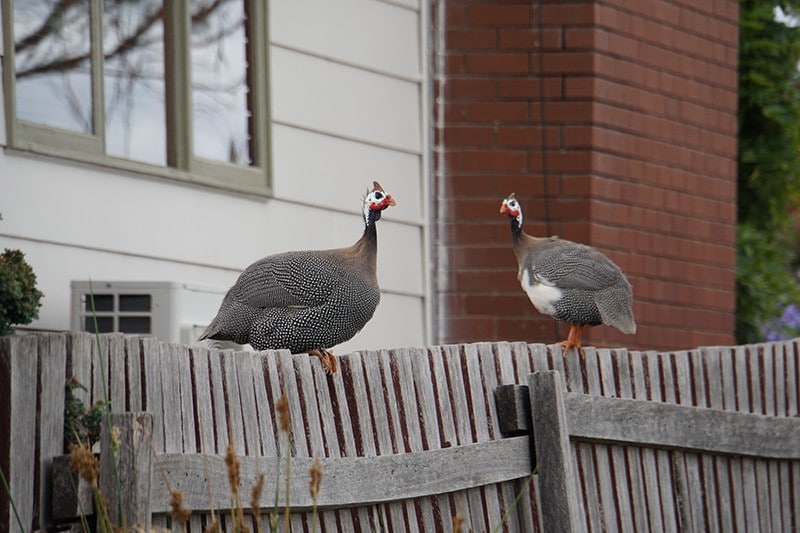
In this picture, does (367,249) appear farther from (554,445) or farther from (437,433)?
(554,445)

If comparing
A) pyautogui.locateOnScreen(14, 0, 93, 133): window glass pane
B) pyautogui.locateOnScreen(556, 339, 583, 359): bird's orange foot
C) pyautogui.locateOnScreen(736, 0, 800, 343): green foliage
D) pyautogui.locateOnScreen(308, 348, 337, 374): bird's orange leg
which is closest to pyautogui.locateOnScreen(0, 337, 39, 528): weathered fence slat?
pyautogui.locateOnScreen(308, 348, 337, 374): bird's orange leg

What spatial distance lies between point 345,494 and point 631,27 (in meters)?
3.53

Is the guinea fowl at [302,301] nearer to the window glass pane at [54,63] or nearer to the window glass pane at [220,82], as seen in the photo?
the window glass pane at [54,63]

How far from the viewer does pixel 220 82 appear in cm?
586

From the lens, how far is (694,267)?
7.25 m

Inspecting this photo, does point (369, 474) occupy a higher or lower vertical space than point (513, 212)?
lower

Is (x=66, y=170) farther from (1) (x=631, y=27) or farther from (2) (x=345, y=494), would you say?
(1) (x=631, y=27)

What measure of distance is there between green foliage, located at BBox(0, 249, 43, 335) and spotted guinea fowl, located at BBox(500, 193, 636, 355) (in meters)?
1.76

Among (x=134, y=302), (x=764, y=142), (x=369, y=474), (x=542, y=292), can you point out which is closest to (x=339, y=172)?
(x=542, y=292)

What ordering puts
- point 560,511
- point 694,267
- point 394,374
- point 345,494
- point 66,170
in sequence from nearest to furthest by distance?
1. point 345,494
2. point 394,374
3. point 560,511
4. point 66,170
5. point 694,267

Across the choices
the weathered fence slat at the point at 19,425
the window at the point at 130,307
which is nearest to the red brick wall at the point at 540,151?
the window at the point at 130,307

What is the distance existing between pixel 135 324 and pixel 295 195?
126 cm

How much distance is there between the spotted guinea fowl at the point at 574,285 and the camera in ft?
16.8

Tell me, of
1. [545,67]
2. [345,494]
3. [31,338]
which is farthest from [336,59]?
[31,338]
